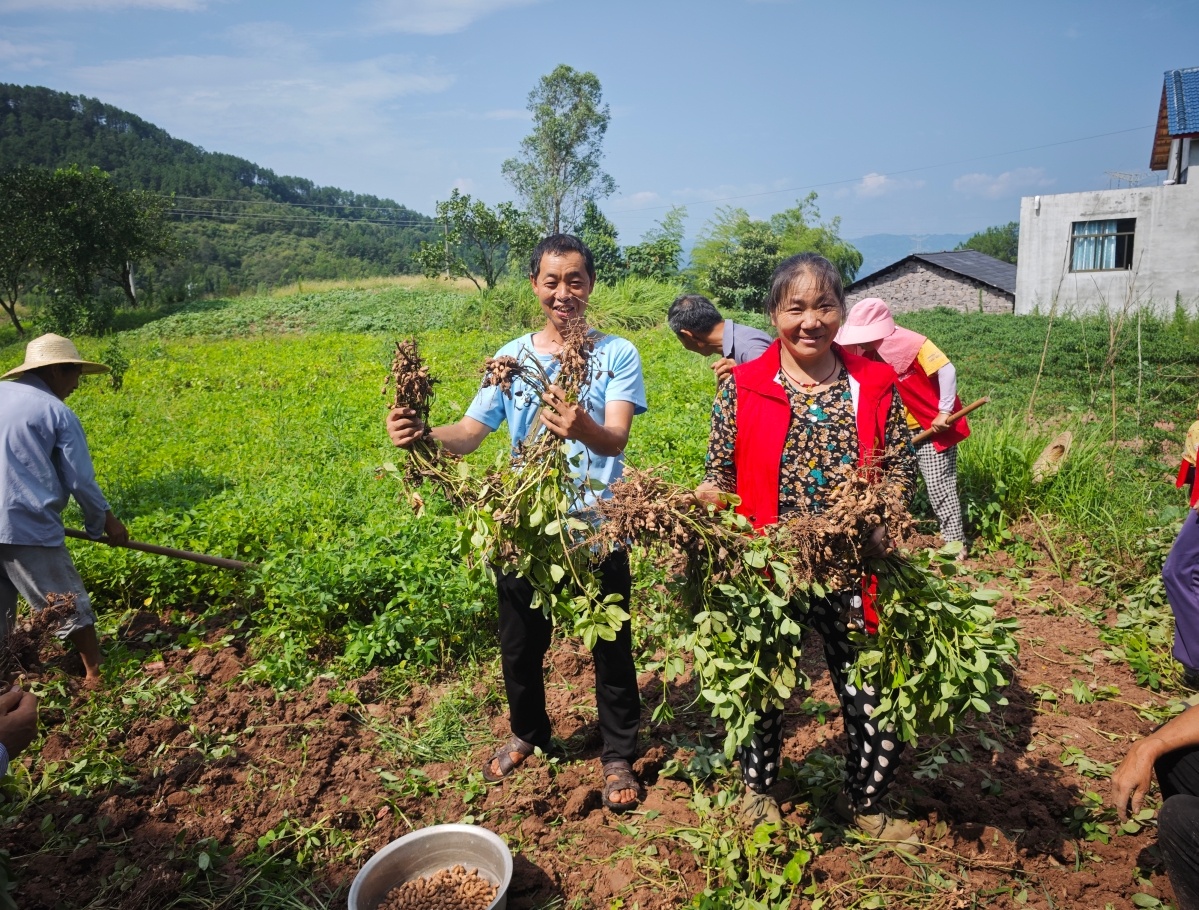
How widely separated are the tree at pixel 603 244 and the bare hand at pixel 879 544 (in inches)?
832

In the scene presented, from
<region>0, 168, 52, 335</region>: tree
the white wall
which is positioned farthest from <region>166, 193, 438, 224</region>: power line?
the white wall

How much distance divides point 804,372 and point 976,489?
149 inches

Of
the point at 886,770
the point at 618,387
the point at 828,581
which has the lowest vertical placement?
the point at 886,770

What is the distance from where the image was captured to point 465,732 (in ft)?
11.4

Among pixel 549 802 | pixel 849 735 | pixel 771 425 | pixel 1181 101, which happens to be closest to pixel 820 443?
pixel 771 425

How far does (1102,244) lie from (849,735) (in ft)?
82.7

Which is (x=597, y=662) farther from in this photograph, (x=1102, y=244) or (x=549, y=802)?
(x=1102, y=244)

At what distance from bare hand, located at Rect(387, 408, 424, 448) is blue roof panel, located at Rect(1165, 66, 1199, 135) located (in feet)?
82.5

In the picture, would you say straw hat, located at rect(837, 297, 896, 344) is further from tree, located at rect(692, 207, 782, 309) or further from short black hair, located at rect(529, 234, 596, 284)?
tree, located at rect(692, 207, 782, 309)

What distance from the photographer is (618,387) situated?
2664 mm

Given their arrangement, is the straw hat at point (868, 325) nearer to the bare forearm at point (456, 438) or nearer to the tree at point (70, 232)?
the bare forearm at point (456, 438)

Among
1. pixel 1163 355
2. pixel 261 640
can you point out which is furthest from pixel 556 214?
pixel 261 640

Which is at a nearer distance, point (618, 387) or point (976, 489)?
point (618, 387)

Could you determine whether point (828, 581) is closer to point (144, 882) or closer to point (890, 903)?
point (890, 903)
